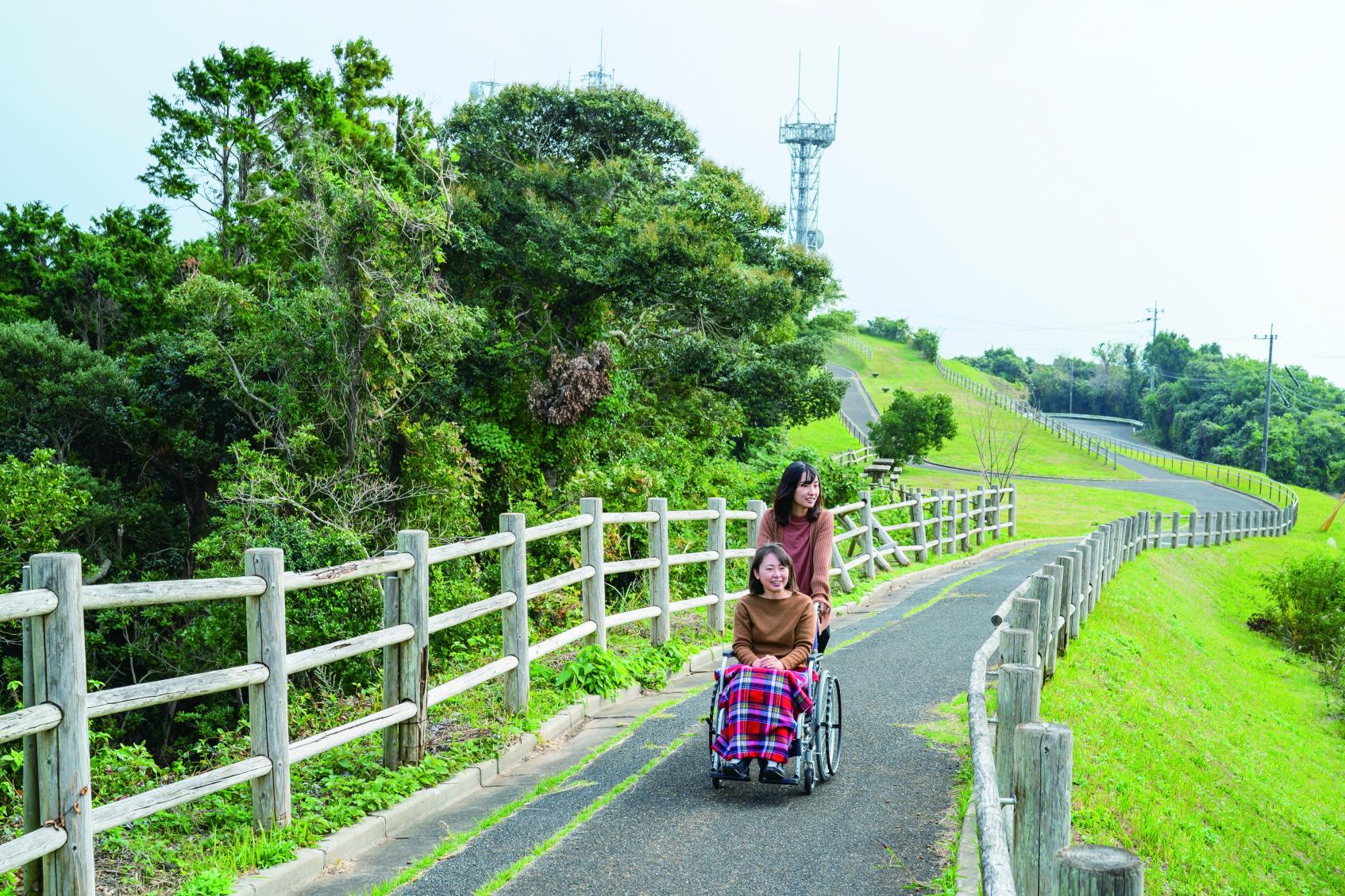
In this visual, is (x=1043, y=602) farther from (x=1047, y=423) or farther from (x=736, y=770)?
(x=1047, y=423)

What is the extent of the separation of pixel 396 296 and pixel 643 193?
805 centimetres

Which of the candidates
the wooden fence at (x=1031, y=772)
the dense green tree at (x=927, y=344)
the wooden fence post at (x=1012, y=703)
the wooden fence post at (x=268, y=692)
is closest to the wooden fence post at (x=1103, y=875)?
the wooden fence at (x=1031, y=772)

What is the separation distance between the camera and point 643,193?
26156mm

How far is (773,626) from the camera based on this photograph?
6.34 meters

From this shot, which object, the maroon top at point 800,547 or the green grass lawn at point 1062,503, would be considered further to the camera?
the green grass lawn at point 1062,503

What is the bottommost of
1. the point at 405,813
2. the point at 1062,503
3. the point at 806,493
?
the point at 1062,503

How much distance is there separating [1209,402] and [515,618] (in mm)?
84192

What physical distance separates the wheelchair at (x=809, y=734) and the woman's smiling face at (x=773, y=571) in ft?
1.49

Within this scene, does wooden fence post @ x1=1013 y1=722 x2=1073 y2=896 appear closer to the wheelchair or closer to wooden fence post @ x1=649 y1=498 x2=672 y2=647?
the wheelchair

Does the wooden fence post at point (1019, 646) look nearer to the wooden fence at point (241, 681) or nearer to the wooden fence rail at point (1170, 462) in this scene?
the wooden fence at point (241, 681)

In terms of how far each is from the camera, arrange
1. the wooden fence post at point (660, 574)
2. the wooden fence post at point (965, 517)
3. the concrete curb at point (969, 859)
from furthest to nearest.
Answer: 1. the wooden fence post at point (965, 517)
2. the wooden fence post at point (660, 574)
3. the concrete curb at point (969, 859)

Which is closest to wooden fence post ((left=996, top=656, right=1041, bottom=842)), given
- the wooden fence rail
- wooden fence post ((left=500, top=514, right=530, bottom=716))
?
wooden fence post ((left=500, top=514, right=530, bottom=716))

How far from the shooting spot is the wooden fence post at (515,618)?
7.86 m

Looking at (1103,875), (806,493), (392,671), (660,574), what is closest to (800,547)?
(806,493)
